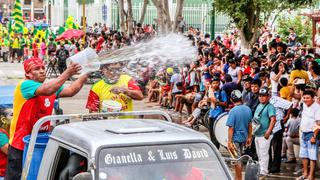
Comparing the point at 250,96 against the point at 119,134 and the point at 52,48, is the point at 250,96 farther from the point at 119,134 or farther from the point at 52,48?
the point at 52,48

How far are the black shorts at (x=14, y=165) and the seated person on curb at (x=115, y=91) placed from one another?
2143 millimetres

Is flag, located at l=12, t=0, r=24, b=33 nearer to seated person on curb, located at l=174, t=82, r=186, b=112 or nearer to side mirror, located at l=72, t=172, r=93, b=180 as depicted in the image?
seated person on curb, located at l=174, t=82, r=186, b=112

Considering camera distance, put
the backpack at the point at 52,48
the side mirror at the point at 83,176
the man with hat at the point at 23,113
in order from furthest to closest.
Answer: the backpack at the point at 52,48, the man with hat at the point at 23,113, the side mirror at the point at 83,176

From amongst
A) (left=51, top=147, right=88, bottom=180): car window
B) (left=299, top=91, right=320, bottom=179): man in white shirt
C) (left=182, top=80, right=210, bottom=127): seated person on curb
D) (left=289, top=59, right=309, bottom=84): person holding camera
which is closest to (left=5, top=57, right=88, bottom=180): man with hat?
(left=51, top=147, right=88, bottom=180): car window

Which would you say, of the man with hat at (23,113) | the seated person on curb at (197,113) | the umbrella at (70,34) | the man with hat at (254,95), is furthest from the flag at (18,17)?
the man with hat at (23,113)

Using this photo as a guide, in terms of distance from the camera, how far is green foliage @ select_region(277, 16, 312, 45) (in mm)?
28484

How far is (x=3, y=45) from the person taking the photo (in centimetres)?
4847

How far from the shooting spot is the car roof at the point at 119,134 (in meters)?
6.25

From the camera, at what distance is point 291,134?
14672 millimetres

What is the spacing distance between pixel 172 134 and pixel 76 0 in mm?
54940

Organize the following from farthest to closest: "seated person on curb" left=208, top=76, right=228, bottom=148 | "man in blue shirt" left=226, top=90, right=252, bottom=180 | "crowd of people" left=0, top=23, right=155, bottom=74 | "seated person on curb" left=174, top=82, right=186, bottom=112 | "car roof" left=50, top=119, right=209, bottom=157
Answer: "crowd of people" left=0, top=23, right=155, bottom=74 < "seated person on curb" left=174, top=82, right=186, bottom=112 < "seated person on curb" left=208, top=76, right=228, bottom=148 < "man in blue shirt" left=226, top=90, right=252, bottom=180 < "car roof" left=50, top=119, right=209, bottom=157

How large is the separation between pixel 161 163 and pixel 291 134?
8.70 meters

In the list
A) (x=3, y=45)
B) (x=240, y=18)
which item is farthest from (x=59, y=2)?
(x=240, y=18)

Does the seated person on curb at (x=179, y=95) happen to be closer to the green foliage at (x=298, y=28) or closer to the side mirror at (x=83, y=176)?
the green foliage at (x=298, y=28)
